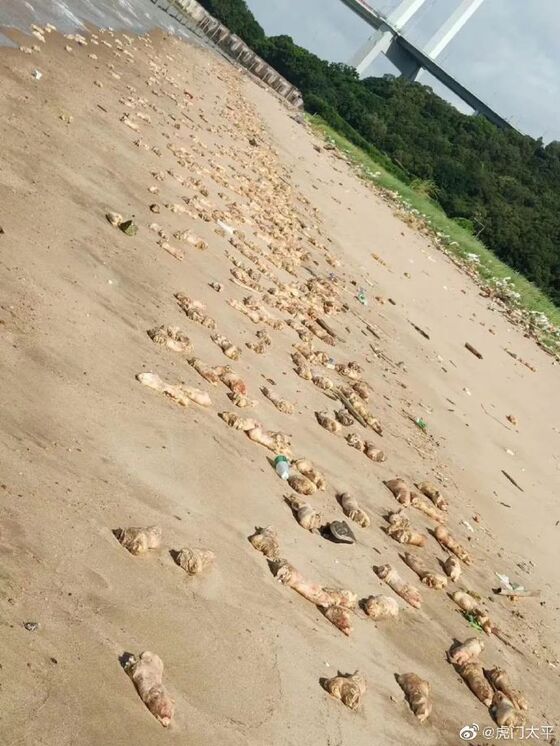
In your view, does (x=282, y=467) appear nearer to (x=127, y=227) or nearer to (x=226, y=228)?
(x=127, y=227)

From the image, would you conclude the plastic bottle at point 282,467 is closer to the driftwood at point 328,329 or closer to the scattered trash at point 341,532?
the scattered trash at point 341,532

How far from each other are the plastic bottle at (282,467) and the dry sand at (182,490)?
0.24ft

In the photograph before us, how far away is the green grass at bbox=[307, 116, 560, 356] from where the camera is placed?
23.8 m

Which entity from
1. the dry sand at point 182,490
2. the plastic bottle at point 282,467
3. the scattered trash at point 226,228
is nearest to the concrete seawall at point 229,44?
the dry sand at point 182,490

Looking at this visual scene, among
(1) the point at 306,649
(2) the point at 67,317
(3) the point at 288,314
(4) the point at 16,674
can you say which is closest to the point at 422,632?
(1) the point at 306,649

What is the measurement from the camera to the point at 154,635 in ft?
10.4

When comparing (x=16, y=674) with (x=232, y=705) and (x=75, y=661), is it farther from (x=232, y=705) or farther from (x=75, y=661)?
(x=232, y=705)

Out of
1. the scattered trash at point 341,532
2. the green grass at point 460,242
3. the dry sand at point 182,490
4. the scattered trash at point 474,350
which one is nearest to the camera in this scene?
the dry sand at point 182,490

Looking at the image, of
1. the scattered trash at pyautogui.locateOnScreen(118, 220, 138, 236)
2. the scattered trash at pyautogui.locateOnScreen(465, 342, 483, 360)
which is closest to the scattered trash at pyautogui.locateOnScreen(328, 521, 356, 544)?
the scattered trash at pyautogui.locateOnScreen(118, 220, 138, 236)

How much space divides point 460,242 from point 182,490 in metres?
26.1

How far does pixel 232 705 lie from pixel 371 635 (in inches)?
47.7

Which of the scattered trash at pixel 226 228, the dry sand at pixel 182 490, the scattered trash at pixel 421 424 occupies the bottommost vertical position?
the dry sand at pixel 182 490

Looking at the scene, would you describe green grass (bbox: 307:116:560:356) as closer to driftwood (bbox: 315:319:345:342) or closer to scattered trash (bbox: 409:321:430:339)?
scattered trash (bbox: 409:321:430:339)

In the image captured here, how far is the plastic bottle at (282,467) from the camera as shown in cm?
503
